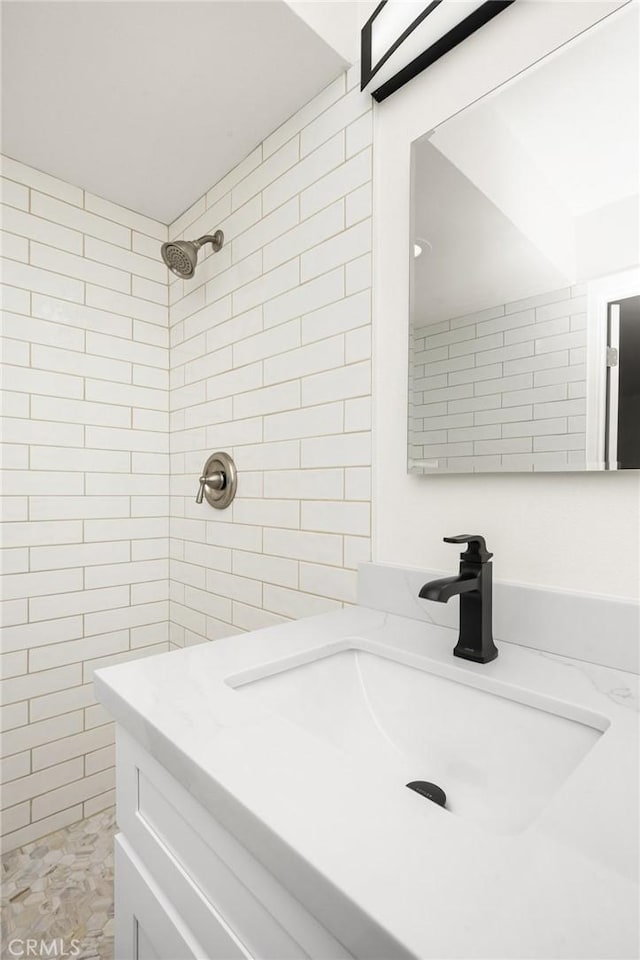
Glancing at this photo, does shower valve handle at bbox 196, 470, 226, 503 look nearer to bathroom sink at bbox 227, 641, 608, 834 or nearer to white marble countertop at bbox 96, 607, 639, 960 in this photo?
bathroom sink at bbox 227, 641, 608, 834

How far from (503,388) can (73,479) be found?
1.42 meters

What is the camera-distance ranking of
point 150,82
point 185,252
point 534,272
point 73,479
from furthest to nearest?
point 73,479, point 185,252, point 150,82, point 534,272

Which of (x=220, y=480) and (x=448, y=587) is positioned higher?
(x=220, y=480)

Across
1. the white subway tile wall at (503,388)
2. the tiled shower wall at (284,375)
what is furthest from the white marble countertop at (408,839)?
the tiled shower wall at (284,375)

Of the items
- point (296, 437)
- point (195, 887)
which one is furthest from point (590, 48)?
point (195, 887)

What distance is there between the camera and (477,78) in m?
0.92

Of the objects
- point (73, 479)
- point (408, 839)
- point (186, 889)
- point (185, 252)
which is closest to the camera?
point (408, 839)

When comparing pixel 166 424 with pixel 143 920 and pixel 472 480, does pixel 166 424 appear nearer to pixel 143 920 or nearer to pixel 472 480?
pixel 472 480

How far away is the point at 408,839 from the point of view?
382 millimetres

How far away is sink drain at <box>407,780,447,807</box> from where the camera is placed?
622 millimetres

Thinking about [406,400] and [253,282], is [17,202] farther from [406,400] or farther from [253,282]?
[406,400]

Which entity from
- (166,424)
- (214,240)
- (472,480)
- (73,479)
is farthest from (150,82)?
(472,480)

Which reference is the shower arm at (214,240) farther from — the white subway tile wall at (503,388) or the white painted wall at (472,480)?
the white subway tile wall at (503,388)

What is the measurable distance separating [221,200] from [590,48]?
3.79 feet
